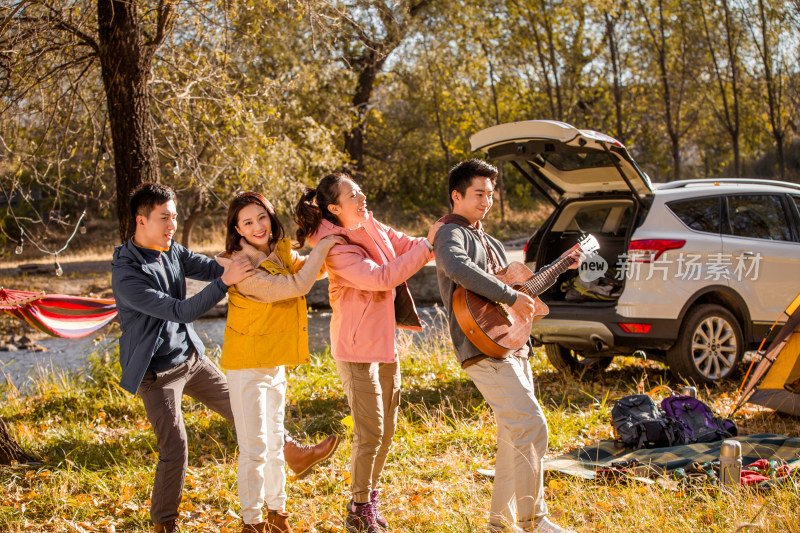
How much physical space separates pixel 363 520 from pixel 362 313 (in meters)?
1.03

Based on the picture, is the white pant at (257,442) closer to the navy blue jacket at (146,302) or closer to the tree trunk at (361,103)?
the navy blue jacket at (146,302)

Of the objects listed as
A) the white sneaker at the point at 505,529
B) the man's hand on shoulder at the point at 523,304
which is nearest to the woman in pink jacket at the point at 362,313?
the man's hand on shoulder at the point at 523,304

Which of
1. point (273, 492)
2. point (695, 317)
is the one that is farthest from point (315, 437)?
point (695, 317)

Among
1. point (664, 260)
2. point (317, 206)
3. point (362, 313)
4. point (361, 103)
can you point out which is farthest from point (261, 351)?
point (361, 103)

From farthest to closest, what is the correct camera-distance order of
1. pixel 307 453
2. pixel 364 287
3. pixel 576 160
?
pixel 576 160 → pixel 307 453 → pixel 364 287

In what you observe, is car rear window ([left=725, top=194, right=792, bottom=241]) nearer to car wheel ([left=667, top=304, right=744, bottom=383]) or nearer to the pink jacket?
car wheel ([left=667, top=304, right=744, bottom=383])

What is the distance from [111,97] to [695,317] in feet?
17.4

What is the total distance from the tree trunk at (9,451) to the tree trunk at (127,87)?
1953 mm

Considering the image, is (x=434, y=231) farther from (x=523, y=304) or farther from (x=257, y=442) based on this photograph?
(x=257, y=442)

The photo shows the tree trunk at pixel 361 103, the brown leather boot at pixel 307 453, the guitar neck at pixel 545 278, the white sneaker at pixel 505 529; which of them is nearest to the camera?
the white sneaker at pixel 505 529

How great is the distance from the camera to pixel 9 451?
489 centimetres

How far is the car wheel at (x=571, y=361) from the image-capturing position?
701 cm

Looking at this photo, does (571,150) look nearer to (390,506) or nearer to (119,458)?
(390,506)

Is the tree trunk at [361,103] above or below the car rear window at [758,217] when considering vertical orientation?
above
